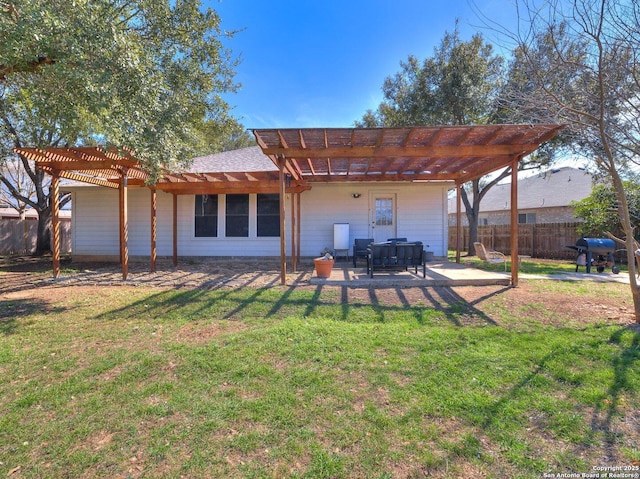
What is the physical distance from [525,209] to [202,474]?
2366 cm

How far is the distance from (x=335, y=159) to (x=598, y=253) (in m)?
8.36

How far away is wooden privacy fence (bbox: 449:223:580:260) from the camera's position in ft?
40.9

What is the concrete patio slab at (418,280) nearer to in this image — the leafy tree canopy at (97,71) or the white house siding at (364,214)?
the white house siding at (364,214)

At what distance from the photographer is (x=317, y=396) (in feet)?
8.51

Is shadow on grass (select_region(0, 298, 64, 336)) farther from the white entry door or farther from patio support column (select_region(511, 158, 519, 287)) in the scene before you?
the white entry door

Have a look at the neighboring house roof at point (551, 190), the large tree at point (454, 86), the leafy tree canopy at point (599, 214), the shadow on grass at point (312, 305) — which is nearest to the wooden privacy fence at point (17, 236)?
the shadow on grass at point (312, 305)

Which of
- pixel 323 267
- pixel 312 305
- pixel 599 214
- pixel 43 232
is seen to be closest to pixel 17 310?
pixel 312 305

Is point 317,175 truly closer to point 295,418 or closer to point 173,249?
point 173,249

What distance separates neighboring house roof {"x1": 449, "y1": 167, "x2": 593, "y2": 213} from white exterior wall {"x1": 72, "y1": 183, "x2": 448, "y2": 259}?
9.92m

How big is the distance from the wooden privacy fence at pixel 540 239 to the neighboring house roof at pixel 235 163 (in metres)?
12.2

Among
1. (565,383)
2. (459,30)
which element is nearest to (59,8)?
(565,383)

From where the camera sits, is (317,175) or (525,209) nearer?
(317,175)

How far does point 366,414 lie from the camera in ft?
7.68

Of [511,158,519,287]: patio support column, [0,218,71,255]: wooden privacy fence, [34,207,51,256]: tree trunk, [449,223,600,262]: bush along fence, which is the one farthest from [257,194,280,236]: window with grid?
[0,218,71,255]: wooden privacy fence
